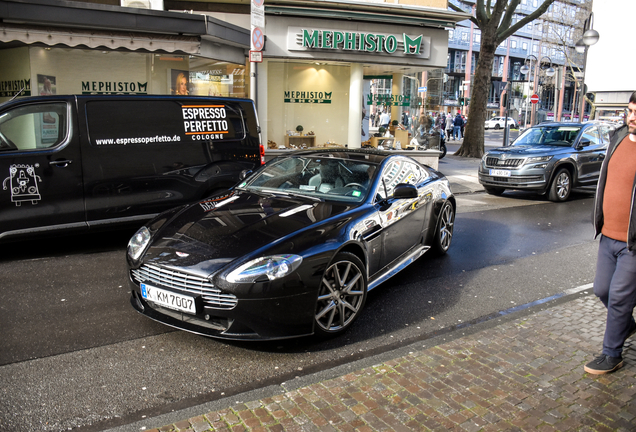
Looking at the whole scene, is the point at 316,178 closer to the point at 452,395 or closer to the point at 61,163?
the point at 452,395

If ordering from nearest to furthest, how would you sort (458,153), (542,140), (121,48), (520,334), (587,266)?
(520,334)
(587,266)
(121,48)
(542,140)
(458,153)

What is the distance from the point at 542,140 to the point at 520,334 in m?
9.85

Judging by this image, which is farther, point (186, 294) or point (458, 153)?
point (458, 153)

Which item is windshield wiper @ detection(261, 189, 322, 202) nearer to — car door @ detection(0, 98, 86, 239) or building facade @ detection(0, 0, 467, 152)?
car door @ detection(0, 98, 86, 239)

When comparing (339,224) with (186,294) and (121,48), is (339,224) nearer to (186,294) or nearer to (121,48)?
(186,294)

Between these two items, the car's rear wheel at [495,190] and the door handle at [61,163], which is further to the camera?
the car's rear wheel at [495,190]

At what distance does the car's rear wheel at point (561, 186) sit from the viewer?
11.9 metres

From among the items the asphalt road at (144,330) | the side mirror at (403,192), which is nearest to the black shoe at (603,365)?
the asphalt road at (144,330)

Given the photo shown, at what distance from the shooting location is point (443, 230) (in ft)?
22.7

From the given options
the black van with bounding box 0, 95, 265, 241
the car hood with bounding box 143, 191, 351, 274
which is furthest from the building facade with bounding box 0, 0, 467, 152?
the car hood with bounding box 143, 191, 351, 274

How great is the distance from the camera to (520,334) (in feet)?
14.4

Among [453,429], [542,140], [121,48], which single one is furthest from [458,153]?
[453,429]

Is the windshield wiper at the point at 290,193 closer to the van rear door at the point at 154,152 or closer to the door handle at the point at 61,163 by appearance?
the van rear door at the point at 154,152

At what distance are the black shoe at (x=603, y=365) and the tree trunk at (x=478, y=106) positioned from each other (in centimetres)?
1836
